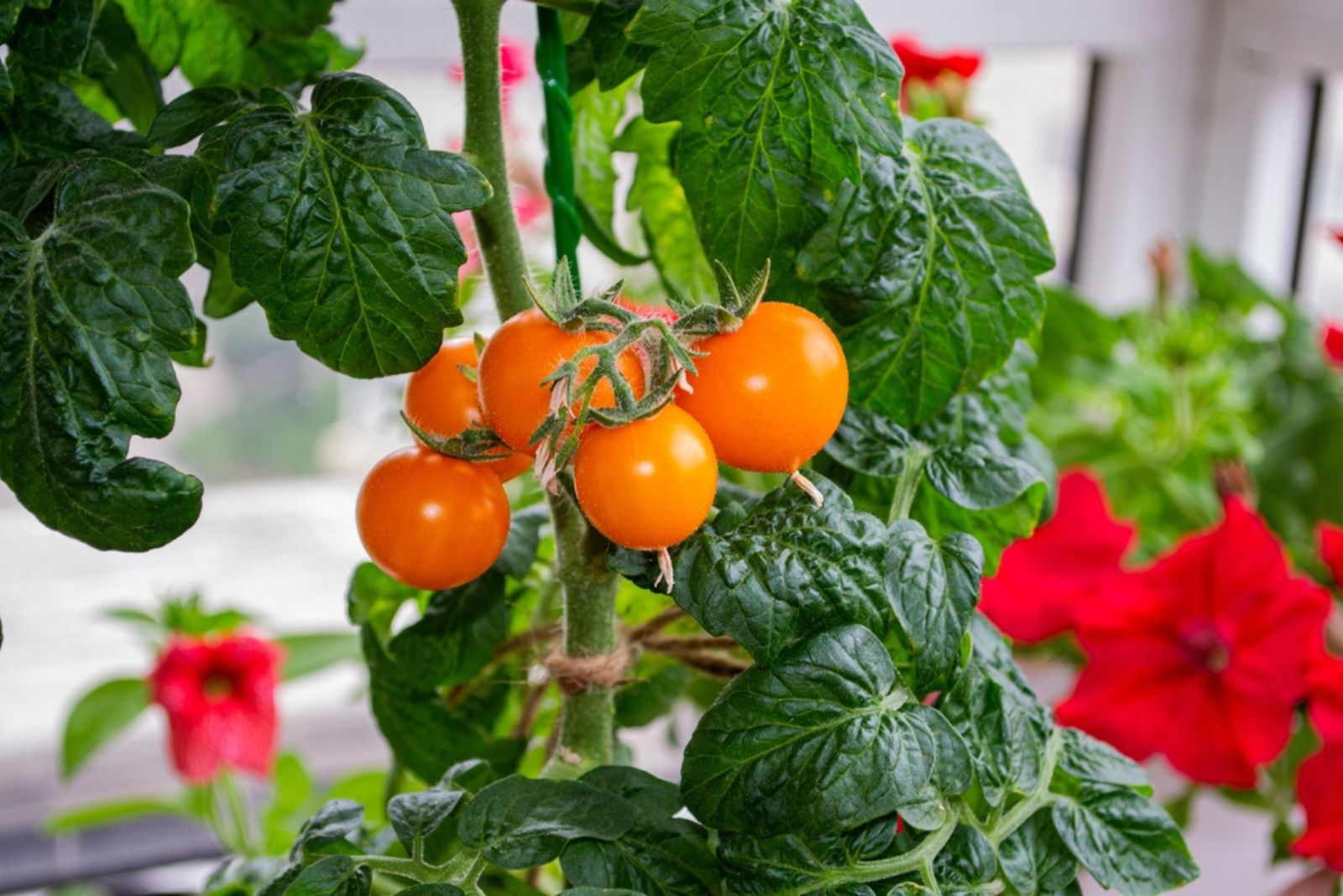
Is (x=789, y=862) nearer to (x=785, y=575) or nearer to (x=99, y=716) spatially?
(x=785, y=575)

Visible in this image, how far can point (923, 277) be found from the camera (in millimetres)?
448

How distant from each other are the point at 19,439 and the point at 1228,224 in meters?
1.33

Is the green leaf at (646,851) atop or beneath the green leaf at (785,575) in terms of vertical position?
beneath

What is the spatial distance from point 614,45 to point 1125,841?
1.09ft

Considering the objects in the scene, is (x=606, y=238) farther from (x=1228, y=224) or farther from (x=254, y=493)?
(x=1228, y=224)

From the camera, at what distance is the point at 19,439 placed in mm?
390

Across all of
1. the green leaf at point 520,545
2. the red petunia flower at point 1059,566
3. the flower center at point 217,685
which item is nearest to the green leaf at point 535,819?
the green leaf at point 520,545

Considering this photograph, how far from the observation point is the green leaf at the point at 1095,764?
0.48m

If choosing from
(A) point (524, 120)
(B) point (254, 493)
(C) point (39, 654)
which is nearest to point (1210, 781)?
(A) point (524, 120)

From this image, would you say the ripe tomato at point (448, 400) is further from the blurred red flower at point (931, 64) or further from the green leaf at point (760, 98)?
the blurred red flower at point (931, 64)

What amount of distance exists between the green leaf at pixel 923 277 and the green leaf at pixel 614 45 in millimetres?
84

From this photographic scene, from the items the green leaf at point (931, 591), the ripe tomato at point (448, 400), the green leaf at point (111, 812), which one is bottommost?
the green leaf at point (111, 812)

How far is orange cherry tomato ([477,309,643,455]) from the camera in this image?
0.36m

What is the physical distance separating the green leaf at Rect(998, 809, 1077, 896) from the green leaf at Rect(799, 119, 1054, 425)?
6.1 inches
